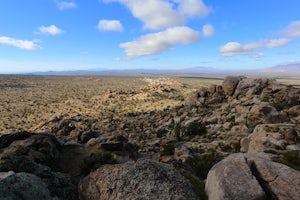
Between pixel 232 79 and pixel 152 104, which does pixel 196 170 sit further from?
pixel 152 104

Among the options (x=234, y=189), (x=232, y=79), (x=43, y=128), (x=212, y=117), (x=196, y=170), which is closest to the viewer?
(x=234, y=189)

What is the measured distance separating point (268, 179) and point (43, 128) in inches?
1514

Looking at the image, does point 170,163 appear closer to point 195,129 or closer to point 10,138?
point 10,138

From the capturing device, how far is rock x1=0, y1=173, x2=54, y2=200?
8.04 m

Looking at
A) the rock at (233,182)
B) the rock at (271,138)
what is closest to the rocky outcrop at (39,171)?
the rock at (233,182)

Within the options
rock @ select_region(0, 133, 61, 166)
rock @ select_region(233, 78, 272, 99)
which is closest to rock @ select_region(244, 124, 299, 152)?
rock @ select_region(0, 133, 61, 166)

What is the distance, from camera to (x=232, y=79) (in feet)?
154

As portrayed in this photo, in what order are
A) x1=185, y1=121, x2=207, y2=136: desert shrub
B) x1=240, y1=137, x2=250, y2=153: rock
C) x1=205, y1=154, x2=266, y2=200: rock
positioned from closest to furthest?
x1=205, y1=154, x2=266, y2=200: rock < x1=240, y1=137, x2=250, y2=153: rock < x1=185, y1=121, x2=207, y2=136: desert shrub

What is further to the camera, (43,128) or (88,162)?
(43,128)

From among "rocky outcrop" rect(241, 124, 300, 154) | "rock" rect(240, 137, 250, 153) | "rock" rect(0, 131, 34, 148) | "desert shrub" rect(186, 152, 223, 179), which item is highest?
"rock" rect(0, 131, 34, 148)

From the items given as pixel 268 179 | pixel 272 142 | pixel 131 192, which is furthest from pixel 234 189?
pixel 272 142

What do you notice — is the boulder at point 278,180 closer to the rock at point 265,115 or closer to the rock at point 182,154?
the rock at point 182,154

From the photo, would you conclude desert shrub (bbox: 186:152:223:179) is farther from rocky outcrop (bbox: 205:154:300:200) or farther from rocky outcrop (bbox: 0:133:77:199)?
rocky outcrop (bbox: 0:133:77:199)

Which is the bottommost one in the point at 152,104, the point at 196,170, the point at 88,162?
the point at 152,104
